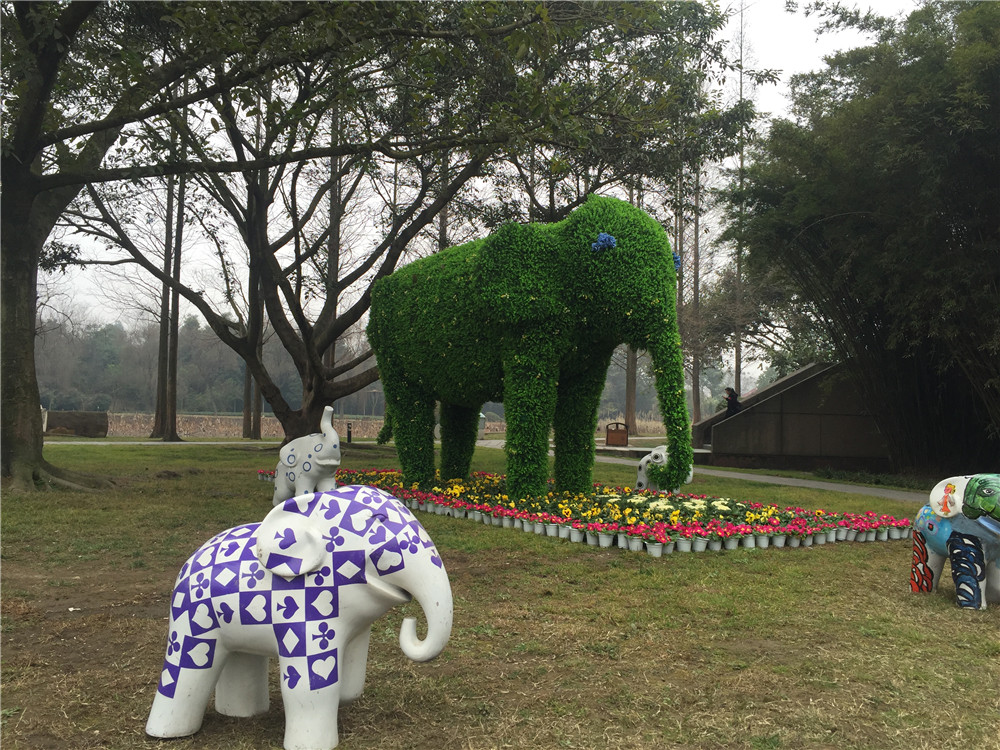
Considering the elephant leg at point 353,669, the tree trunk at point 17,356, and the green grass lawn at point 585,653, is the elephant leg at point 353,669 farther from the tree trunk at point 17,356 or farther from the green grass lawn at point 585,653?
the tree trunk at point 17,356

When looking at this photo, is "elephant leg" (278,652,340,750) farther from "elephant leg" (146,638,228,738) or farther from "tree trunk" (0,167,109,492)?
"tree trunk" (0,167,109,492)

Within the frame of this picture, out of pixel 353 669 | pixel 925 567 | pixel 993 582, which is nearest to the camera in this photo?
pixel 353 669

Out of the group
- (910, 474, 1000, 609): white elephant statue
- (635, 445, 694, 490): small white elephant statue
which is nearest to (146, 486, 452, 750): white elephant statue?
(910, 474, 1000, 609): white elephant statue

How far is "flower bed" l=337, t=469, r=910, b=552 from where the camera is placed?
739 centimetres

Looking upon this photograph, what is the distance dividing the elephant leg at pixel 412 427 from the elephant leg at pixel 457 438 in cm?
34

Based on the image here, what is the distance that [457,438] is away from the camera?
10953mm

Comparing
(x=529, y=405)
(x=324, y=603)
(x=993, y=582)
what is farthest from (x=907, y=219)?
(x=324, y=603)

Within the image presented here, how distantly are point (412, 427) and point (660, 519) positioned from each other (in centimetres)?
381

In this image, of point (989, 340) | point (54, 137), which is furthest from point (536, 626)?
point (989, 340)

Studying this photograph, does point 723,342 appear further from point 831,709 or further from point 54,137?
point 831,709

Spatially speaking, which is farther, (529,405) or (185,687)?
(529,405)

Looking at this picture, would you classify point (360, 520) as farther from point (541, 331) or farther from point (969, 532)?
point (541, 331)

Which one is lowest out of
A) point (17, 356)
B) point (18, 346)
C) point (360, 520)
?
point (360, 520)

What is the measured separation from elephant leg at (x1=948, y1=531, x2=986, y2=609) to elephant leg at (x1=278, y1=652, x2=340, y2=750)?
4536 mm
